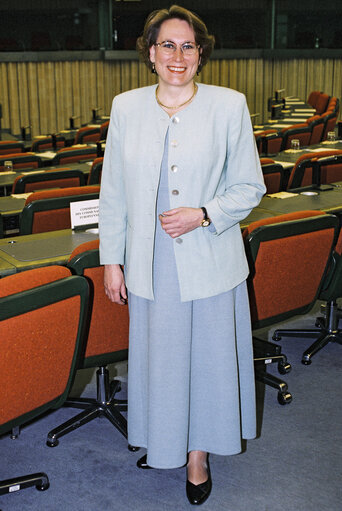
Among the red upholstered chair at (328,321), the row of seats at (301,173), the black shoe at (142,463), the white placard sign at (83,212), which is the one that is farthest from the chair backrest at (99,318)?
the row of seats at (301,173)

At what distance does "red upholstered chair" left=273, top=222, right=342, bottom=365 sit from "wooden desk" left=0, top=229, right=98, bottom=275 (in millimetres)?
1346

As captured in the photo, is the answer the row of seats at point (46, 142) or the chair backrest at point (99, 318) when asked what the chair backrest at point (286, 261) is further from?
the row of seats at point (46, 142)

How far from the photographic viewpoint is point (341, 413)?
3.18m

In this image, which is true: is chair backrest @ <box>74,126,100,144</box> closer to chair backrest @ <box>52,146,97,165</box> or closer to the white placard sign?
chair backrest @ <box>52,146,97,165</box>

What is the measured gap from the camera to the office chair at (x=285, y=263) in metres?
2.97

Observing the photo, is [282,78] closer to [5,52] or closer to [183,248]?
[5,52]

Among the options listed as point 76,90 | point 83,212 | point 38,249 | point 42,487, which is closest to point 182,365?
point 42,487

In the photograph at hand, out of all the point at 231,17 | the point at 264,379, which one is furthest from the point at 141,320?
the point at 231,17

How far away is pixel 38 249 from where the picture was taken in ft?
10.5

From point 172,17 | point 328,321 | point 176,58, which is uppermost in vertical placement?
A: point 172,17

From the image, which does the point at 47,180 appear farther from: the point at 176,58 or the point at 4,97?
the point at 4,97

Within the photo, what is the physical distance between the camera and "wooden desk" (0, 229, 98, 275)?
2.96 m

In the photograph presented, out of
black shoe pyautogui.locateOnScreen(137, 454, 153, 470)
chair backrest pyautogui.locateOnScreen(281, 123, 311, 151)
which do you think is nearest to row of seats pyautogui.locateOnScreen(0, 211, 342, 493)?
black shoe pyautogui.locateOnScreen(137, 454, 153, 470)

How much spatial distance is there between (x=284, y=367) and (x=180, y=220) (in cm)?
176
